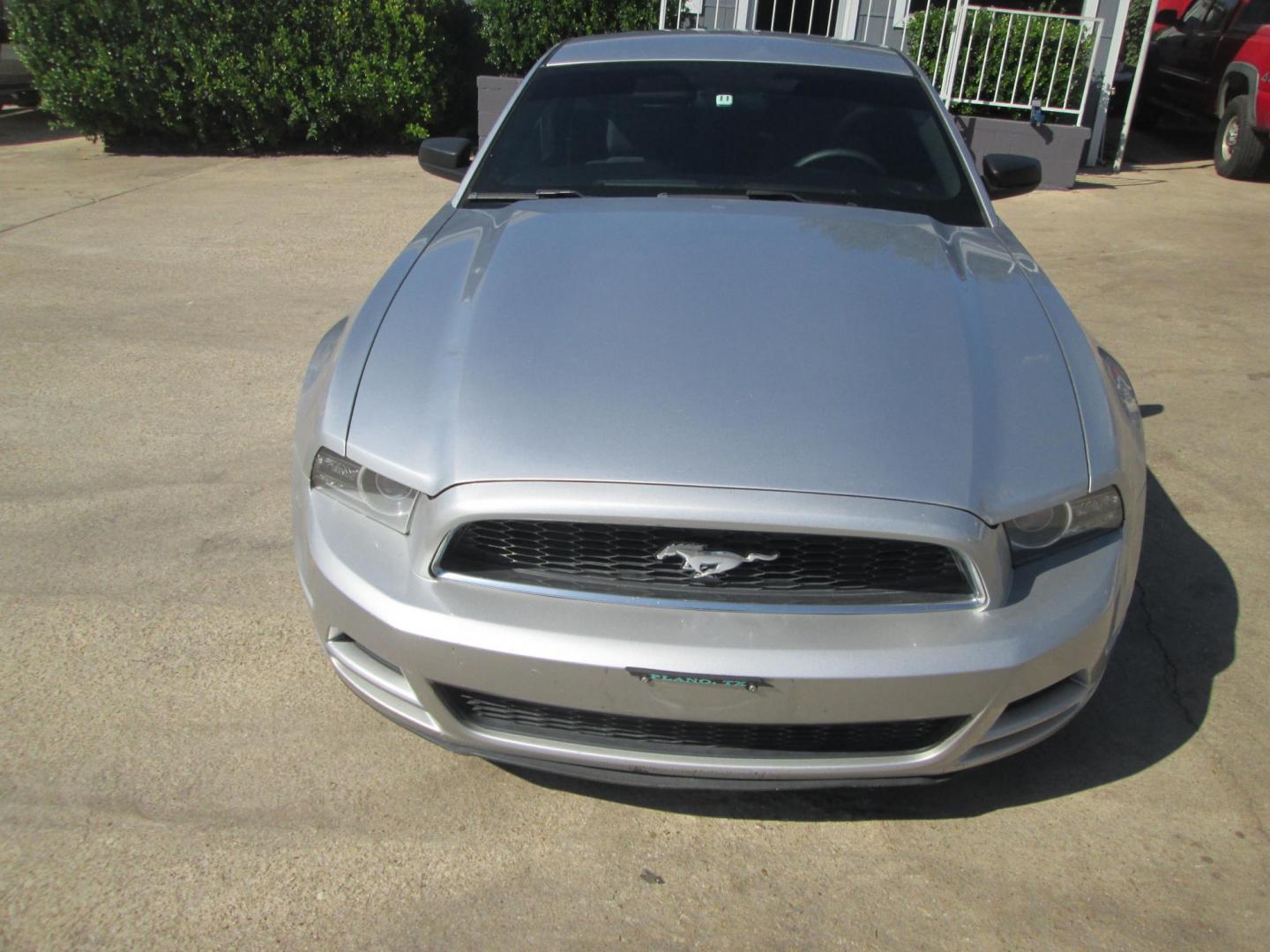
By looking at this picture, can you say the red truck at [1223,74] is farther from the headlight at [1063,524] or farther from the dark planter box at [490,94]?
the headlight at [1063,524]

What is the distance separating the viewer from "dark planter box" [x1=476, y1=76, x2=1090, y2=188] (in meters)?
9.98

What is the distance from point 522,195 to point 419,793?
2039 mm

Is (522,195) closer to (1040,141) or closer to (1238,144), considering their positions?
(1040,141)

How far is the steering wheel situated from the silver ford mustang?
949 millimetres

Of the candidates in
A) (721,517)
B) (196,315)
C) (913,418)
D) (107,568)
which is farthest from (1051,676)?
(196,315)

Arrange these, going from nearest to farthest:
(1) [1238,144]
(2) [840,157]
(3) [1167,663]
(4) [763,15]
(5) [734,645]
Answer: (5) [734,645] → (3) [1167,663] → (2) [840,157] → (1) [1238,144] → (4) [763,15]

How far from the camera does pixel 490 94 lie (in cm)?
1059

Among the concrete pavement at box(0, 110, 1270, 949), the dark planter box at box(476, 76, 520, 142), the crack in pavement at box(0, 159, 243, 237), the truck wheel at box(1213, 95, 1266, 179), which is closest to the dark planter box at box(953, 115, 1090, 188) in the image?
the truck wheel at box(1213, 95, 1266, 179)

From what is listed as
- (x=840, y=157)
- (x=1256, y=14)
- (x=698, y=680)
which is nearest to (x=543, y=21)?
(x=1256, y=14)

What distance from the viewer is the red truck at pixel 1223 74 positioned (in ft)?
33.4

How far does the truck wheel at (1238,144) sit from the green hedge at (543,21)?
19.0 ft

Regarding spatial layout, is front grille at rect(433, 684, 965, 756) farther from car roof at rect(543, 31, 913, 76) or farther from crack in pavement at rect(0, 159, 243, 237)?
crack in pavement at rect(0, 159, 243, 237)

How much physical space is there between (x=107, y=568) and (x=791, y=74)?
117 inches

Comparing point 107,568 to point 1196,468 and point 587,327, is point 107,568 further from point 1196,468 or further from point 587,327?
point 1196,468
